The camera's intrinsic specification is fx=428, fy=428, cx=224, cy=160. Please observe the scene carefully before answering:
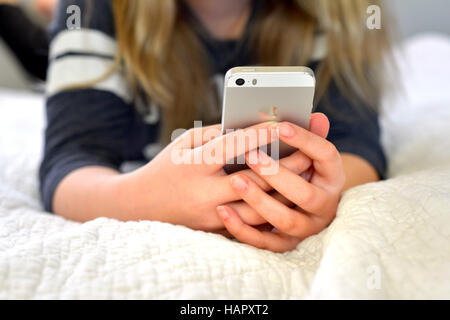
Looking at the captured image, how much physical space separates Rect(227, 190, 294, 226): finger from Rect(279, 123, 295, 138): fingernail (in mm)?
72

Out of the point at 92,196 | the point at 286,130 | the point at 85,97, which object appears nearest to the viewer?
the point at 286,130

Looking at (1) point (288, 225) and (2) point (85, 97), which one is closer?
(1) point (288, 225)

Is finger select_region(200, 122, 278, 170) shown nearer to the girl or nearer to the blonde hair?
the girl

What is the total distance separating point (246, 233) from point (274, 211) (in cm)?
3

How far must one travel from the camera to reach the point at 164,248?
0.31 m

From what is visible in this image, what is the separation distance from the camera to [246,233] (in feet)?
1.13

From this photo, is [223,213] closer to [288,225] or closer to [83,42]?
[288,225]

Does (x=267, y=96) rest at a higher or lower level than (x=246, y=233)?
higher

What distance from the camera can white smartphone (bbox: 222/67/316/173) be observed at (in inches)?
11.7

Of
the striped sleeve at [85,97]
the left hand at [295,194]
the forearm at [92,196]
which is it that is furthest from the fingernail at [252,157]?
the striped sleeve at [85,97]

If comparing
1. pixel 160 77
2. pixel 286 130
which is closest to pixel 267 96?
pixel 286 130
